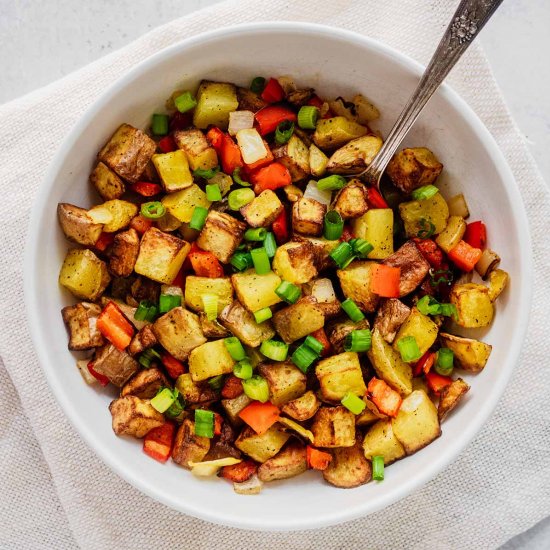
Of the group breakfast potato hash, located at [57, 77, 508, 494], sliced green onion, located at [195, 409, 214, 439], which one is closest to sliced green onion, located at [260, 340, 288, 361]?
breakfast potato hash, located at [57, 77, 508, 494]

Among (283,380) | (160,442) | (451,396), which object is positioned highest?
(451,396)

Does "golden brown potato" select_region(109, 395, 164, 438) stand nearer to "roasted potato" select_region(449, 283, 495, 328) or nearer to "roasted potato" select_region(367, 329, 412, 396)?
"roasted potato" select_region(367, 329, 412, 396)

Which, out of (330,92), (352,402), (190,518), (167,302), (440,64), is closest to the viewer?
(440,64)

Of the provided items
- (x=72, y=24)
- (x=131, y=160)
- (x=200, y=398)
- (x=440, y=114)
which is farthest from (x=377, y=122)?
(x=72, y=24)

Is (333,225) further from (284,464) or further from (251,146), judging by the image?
(284,464)

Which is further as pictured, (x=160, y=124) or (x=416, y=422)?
(x=160, y=124)

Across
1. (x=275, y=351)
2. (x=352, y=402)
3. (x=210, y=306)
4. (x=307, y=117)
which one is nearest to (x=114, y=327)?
(x=210, y=306)
